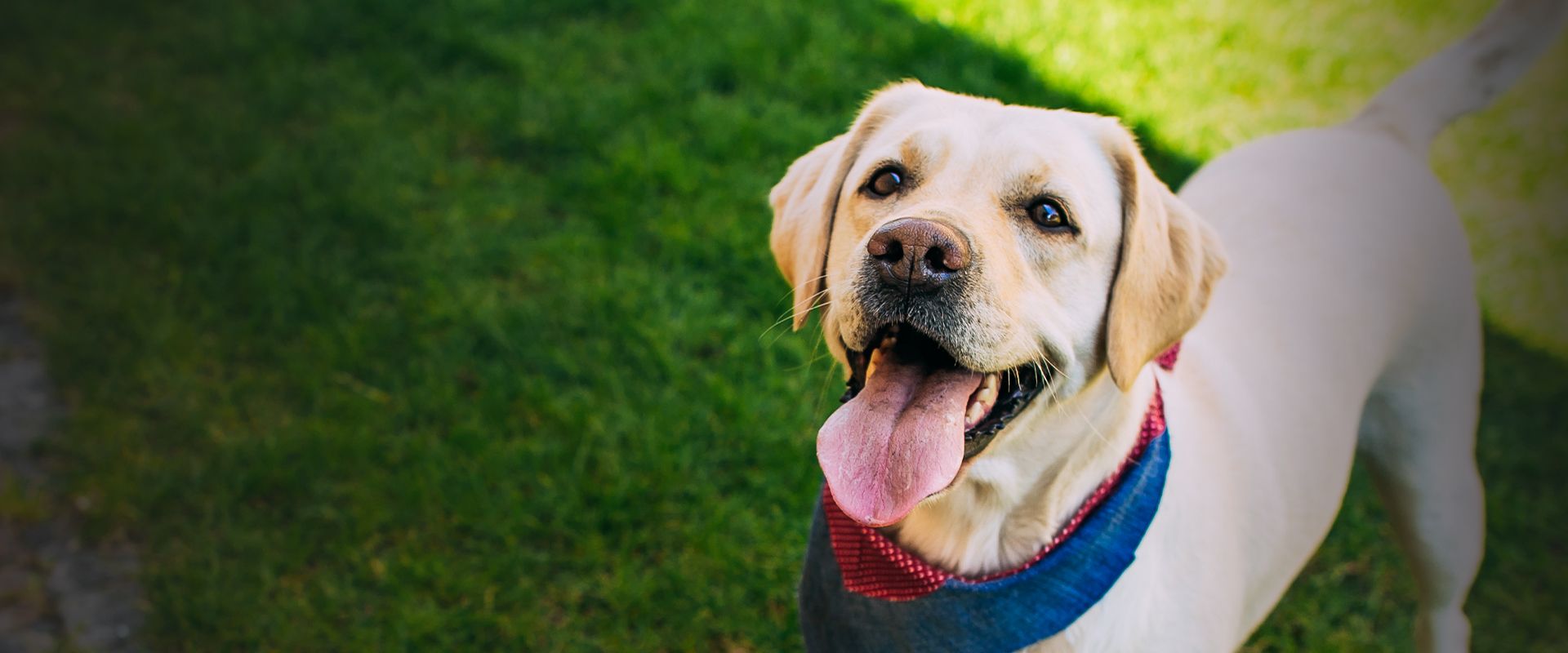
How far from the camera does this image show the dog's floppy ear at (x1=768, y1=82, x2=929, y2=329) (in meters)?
2.25

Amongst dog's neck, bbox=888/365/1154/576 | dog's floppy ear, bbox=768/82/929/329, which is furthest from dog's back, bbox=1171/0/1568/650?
dog's floppy ear, bbox=768/82/929/329

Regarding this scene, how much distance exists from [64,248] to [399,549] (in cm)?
269

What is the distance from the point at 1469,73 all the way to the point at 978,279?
213 centimetres

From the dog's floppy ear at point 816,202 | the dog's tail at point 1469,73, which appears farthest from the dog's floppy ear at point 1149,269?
the dog's tail at point 1469,73

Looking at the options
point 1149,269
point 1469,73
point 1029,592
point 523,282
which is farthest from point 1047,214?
point 523,282

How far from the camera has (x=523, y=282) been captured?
181 inches

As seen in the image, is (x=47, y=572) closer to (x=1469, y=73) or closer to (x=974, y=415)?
(x=974, y=415)

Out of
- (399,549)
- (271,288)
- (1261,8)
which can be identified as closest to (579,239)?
(271,288)

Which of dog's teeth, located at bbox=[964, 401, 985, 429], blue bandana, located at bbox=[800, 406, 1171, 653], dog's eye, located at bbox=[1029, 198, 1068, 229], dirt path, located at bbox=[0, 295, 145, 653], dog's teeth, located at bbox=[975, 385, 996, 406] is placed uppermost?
dog's eye, located at bbox=[1029, 198, 1068, 229]

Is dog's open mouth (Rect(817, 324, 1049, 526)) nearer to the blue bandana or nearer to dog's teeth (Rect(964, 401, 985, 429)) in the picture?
dog's teeth (Rect(964, 401, 985, 429))

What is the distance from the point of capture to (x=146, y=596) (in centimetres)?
332

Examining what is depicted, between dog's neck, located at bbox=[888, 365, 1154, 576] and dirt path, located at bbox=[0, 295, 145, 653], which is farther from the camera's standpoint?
dirt path, located at bbox=[0, 295, 145, 653]

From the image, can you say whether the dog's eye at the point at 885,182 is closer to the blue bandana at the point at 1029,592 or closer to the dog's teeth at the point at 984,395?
the dog's teeth at the point at 984,395

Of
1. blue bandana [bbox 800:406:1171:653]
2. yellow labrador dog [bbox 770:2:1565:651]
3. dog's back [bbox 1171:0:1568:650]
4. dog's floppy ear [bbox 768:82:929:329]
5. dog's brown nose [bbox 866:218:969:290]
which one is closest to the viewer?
dog's brown nose [bbox 866:218:969:290]
